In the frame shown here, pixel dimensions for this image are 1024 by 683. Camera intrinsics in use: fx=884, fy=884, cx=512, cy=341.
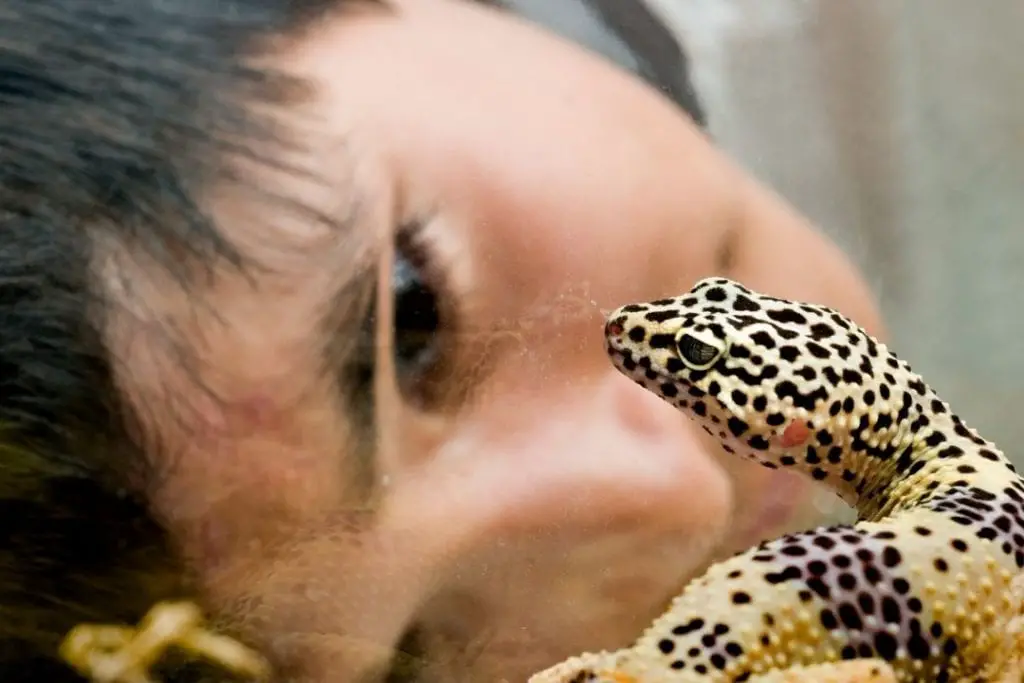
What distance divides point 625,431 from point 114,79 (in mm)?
760

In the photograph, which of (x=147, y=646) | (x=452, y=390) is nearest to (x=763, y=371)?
(x=452, y=390)

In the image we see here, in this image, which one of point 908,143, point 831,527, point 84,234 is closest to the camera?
point 831,527

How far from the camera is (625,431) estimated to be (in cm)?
118

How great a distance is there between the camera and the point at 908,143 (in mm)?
1486

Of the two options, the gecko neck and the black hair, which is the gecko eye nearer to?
the gecko neck

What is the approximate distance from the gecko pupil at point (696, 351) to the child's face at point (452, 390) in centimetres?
29

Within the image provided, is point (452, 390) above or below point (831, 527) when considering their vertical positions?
below

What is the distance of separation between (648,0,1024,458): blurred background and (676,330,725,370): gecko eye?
1.92 feet

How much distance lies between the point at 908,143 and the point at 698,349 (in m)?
0.84

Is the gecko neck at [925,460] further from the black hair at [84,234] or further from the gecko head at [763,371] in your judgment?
the black hair at [84,234]

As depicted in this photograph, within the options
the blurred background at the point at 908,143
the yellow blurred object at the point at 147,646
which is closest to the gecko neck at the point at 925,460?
the blurred background at the point at 908,143

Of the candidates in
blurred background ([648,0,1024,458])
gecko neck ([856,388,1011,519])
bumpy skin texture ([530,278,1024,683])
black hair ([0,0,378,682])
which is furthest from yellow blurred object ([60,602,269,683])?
blurred background ([648,0,1024,458])

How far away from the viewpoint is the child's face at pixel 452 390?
1029 millimetres

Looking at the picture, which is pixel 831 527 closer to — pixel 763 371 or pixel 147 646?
pixel 763 371
